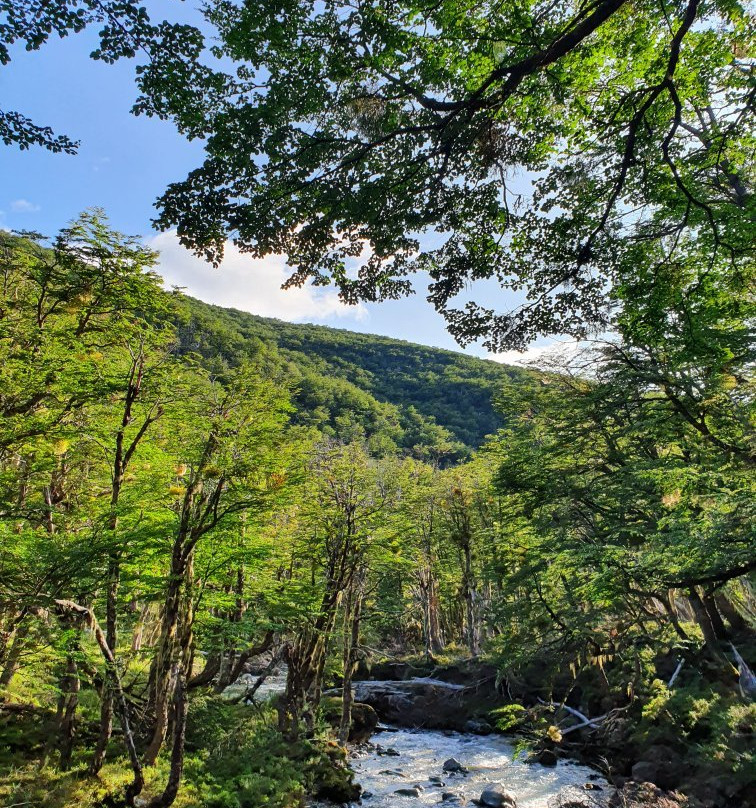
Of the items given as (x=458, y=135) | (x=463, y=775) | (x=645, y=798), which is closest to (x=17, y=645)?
(x=458, y=135)

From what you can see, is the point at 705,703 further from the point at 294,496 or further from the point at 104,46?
the point at 104,46

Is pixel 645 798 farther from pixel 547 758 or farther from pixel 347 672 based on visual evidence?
pixel 347 672

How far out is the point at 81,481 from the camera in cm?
1105

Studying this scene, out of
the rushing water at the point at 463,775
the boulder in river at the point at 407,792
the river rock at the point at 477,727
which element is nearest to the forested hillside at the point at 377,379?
the river rock at the point at 477,727

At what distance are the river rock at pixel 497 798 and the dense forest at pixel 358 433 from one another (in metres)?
0.30

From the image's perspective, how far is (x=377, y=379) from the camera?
379ft

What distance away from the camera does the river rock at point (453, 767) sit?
45.2 feet

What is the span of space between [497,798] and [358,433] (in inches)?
418

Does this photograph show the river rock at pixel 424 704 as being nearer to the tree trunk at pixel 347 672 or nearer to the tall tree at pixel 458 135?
the tree trunk at pixel 347 672

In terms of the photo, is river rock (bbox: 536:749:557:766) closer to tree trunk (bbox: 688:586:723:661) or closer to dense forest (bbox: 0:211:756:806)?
dense forest (bbox: 0:211:756:806)

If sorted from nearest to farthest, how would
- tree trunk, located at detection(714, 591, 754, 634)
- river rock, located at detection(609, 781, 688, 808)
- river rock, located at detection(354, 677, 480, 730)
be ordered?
1. river rock, located at detection(609, 781, 688, 808)
2. tree trunk, located at detection(714, 591, 754, 634)
3. river rock, located at detection(354, 677, 480, 730)

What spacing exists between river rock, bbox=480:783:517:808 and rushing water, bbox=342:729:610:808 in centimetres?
25

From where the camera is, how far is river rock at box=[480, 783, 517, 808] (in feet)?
35.7

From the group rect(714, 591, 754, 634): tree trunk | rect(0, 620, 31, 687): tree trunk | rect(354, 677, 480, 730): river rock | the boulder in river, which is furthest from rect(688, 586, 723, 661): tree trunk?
rect(0, 620, 31, 687): tree trunk
